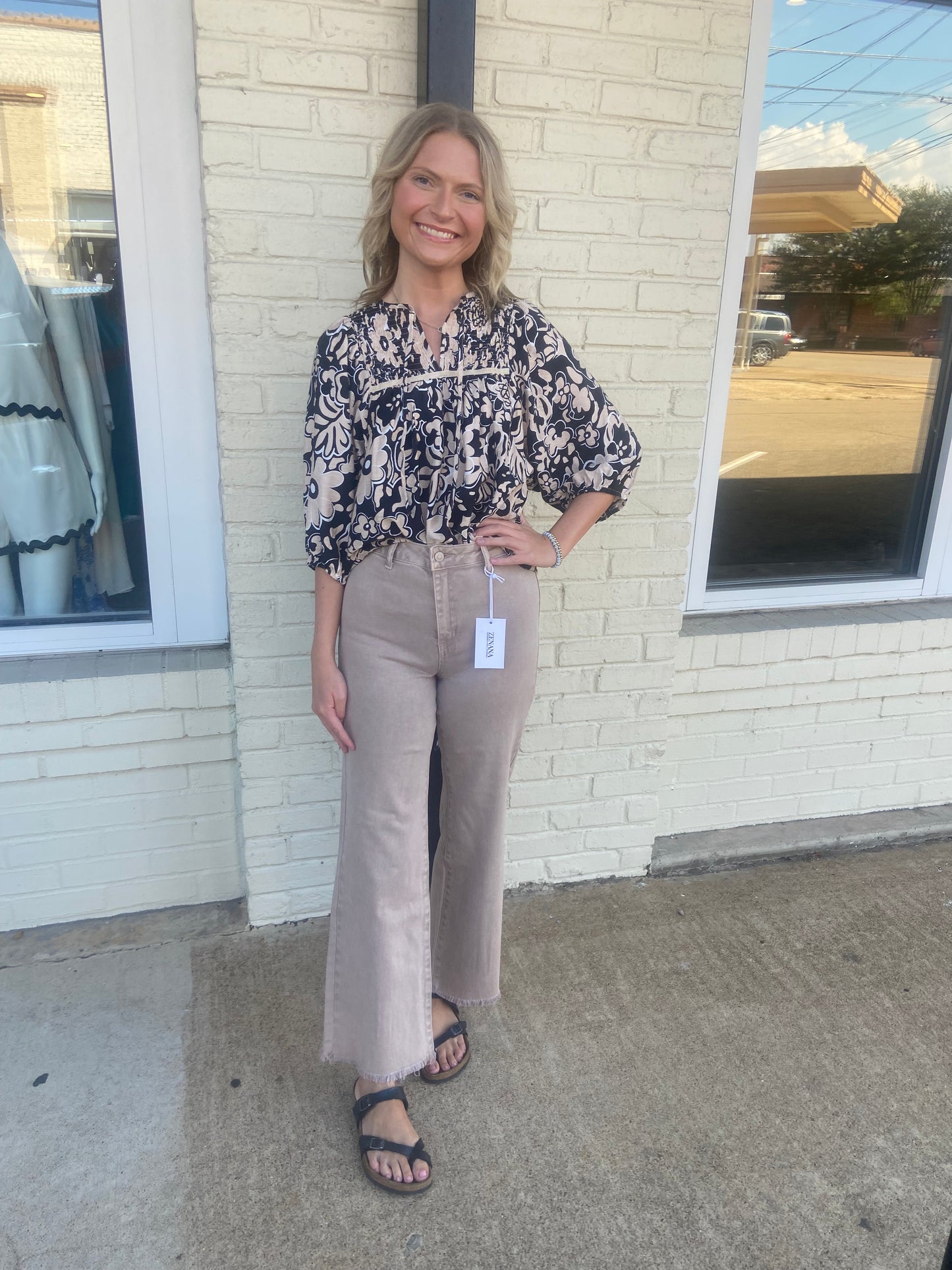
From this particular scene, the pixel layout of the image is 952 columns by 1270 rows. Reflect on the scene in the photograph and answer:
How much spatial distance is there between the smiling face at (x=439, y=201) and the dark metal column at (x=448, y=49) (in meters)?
0.30

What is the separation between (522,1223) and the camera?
1647 millimetres

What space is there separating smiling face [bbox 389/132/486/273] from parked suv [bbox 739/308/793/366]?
1.28m

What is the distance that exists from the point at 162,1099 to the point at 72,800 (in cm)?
81

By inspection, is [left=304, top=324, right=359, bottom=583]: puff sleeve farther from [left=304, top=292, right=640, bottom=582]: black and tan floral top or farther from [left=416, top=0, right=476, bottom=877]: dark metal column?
[left=416, top=0, right=476, bottom=877]: dark metal column

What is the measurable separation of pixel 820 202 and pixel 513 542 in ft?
5.76

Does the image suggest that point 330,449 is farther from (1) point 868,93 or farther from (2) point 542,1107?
(1) point 868,93

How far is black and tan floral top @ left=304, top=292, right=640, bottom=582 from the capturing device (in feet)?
5.26

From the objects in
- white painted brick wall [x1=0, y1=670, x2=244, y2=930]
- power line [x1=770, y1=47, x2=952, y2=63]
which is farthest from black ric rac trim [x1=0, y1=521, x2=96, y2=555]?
power line [x1=770, y1=47, x2=952, y2=63]

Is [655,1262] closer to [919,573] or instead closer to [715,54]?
[919,573]

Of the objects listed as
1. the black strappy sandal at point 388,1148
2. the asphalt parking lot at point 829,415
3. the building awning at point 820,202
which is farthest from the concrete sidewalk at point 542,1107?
the building awning at point 820,202

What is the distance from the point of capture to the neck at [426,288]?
1.66 m

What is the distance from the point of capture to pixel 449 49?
5.92 ft

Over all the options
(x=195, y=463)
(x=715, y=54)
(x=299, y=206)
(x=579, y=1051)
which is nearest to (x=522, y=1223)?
(x=579, y=1051)

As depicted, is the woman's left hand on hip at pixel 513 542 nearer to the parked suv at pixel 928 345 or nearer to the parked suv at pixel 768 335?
the parked suv at pixel 768 335
